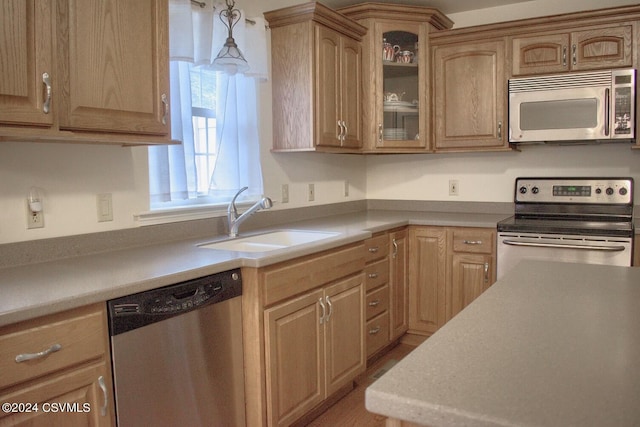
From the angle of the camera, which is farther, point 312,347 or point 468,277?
point 468,277

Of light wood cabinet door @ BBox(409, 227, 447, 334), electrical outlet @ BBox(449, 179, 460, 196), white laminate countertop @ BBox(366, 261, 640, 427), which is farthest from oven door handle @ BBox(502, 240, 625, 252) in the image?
white laminate countertop @ BBox(366, 261, 640, 427)

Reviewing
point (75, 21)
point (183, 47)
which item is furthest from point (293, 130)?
point (75, 21)

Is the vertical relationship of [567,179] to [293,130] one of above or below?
A: below

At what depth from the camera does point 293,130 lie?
3010 millimetres

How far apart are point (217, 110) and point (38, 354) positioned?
1671mm

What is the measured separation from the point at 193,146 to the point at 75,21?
1007mm

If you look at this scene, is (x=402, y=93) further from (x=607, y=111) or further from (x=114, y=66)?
(x=114, y=66)

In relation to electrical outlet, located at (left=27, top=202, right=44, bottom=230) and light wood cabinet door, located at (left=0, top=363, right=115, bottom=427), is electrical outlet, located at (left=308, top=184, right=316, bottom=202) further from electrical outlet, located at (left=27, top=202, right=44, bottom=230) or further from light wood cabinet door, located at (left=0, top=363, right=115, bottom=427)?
light wood cabinet door, located at (left=0, top=363, right=115, bottom=427)

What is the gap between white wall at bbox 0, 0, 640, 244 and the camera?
6.02 ft

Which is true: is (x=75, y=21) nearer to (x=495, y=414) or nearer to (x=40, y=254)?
(x=40, y=254)

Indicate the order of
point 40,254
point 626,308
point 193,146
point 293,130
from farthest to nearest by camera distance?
point 293,130, point 193,146, point 40,254, point 626,308

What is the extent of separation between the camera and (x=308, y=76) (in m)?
2.93

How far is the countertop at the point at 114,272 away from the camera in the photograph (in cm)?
135

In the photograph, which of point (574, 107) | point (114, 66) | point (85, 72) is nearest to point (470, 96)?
point (574, 107)
